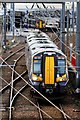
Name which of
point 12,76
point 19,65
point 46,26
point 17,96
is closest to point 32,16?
point 46,26

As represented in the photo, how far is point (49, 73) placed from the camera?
10.8 metres

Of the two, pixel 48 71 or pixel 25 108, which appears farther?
pixel 48 71

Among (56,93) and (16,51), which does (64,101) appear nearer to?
(56,93)

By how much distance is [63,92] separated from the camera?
1094 centimetres

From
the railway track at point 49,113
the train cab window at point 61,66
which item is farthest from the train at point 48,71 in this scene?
the railway track at point 49,113

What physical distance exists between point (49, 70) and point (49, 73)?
3.4 inches

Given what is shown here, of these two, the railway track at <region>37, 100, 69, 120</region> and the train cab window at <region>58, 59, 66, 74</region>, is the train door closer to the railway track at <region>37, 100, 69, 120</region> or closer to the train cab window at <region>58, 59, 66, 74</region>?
the train cab window at <region>58, 59, 66, 74</region>

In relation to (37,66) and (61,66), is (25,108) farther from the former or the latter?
(61,66)

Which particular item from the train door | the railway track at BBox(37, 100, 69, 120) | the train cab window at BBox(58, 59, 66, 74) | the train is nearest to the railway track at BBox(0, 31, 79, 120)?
the railway track at BBox(37, 100, 69, 120)

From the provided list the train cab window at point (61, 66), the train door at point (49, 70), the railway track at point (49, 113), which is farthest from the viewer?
the train cab window at point (61, 66)

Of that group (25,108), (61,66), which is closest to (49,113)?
(25,108)

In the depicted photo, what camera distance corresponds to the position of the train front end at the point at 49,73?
1073cm

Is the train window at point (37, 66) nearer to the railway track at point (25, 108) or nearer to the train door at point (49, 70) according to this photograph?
the train door at point (49, 70)

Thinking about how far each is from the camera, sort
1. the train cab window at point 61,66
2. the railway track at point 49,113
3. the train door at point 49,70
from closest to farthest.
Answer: the railway track at point 49,113
the train door at point 49,70
the train cab window at point 61,66
